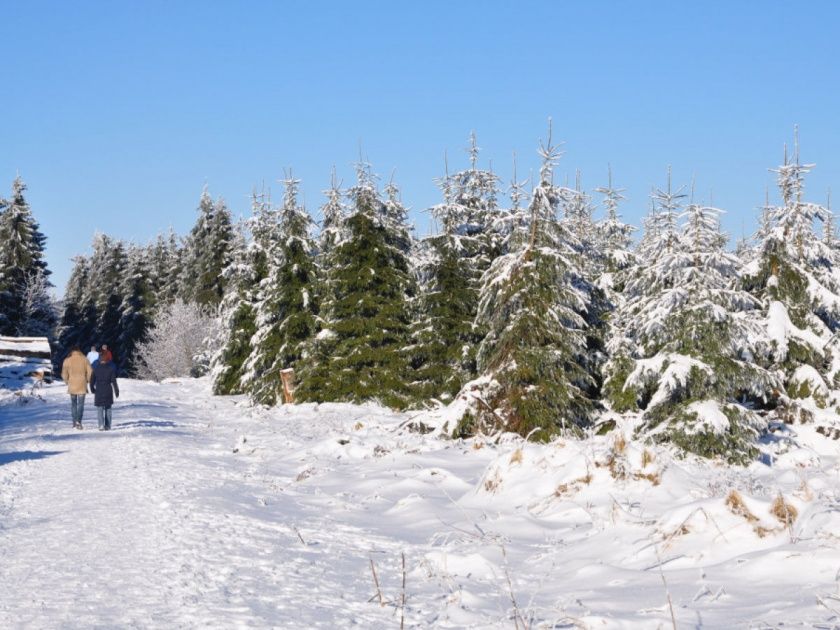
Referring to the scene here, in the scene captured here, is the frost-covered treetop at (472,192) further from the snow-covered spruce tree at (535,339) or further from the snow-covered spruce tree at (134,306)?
the snow-covered spruce tree at (134,306)

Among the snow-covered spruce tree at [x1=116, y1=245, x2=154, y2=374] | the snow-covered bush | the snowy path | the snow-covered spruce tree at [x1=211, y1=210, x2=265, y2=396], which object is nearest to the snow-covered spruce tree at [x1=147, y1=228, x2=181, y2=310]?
the snow-covered spruce tree at [x1=116, y1=245, x2=154, y2=374]

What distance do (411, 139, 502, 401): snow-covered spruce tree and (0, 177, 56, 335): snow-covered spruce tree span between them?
1358 inches

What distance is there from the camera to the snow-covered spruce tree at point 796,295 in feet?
70.2

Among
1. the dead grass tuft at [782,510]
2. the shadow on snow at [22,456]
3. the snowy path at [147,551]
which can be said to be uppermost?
the dead grass tuft at [782,510]

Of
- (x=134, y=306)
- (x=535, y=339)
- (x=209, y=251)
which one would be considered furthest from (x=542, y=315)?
(x=134, y=306)

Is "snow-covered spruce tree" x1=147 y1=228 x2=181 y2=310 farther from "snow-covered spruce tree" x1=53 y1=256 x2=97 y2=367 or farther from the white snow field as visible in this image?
the white snow field

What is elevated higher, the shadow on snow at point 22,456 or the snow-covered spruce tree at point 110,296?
the snow-covered spruce tree at point 110,296

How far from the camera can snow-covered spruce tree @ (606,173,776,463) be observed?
1562 cm

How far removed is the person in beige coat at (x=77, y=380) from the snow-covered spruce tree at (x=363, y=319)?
909 cm

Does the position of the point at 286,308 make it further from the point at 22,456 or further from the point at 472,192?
the point at 22,456

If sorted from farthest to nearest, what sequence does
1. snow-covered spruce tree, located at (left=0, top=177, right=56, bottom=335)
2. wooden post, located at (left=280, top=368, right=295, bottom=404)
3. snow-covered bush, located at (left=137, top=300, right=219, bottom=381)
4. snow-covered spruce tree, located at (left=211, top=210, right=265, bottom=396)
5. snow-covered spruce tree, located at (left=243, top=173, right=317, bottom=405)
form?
1. snow-covered bush, located at (left=137, top=300, right=219, bottom=381)
2. snow-covered spruce tree, located at (left=0, top=177, right=56, bottom=335)
3. snow-covered spruce tree, located at (left=211, top=210, right=265, bottom=396)
4. snow-covered spruce tree, located at (left=243, top=173, right=317, bottom=405)
5. wooden post, located at (left=280, top=368, right=295, bottom=404)

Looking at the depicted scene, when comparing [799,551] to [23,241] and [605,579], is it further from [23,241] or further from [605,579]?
[23,241]

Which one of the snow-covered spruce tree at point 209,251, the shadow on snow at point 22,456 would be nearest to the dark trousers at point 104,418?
the shadow on snow at point 22,456

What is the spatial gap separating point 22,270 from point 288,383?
33.4 m
